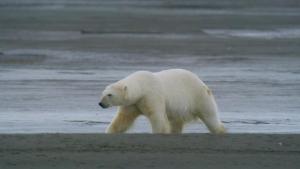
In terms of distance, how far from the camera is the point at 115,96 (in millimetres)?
10062

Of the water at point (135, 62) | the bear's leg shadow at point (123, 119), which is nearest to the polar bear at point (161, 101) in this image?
the bear's leg shadow at point (123, 119)

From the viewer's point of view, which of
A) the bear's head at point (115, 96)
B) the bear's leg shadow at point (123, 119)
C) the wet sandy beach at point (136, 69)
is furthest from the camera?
the bear's leg shadow at point (123, 119)

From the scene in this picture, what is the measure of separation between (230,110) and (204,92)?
2.83 meters

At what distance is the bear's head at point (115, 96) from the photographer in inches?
396
